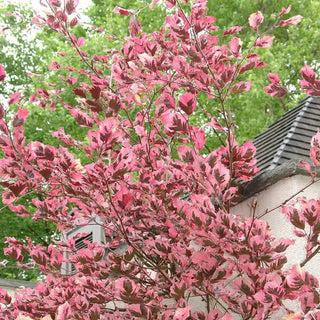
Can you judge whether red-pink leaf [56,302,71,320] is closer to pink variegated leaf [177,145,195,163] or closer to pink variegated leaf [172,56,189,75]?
pink variegated leaf [177,145,195,163]

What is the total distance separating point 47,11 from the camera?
3.19 meters

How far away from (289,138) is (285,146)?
211 millimetres

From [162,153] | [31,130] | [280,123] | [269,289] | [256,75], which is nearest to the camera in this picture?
[269,289]

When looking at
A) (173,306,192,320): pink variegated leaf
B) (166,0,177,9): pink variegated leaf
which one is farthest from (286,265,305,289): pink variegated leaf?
(166,0,177,9): pink variegated leaf

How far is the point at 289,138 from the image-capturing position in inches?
181

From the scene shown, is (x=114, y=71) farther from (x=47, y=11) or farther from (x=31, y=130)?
(x=31, y=130)

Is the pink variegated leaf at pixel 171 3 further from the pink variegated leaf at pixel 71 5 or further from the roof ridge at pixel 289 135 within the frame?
the roof ridge at pixel 289 135

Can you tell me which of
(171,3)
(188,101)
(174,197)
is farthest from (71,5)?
(174,197)

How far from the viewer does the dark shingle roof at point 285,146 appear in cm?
359

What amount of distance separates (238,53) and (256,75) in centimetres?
862

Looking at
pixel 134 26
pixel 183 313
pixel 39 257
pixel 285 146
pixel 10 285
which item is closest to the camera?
pixel 183 313

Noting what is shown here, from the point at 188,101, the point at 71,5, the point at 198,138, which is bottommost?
the point at 198,138

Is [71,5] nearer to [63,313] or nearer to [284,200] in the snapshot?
[63,313]

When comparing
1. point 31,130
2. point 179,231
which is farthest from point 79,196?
point 31,130
